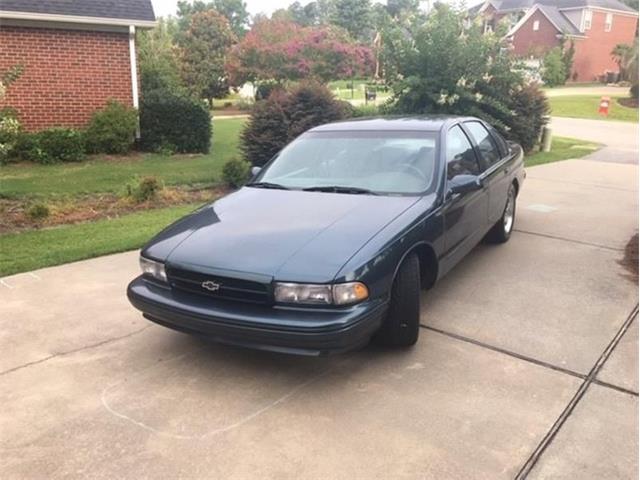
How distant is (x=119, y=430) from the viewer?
2.95 m

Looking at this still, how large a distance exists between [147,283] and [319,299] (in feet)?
4.06

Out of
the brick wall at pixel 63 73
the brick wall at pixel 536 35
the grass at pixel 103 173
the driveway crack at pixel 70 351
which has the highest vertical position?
the brick wall at pixel 536 35

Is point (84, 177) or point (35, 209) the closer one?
→ point (35, 209)

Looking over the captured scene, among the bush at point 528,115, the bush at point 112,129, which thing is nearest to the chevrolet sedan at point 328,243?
the bush at point 112,129

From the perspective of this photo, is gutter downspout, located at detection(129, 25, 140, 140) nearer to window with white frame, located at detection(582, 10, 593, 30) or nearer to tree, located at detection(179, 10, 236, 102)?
tree, located at detection(179, 10, 236, 102)

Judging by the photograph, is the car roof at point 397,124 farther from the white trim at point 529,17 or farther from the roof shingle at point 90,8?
the white trim at point 529,17

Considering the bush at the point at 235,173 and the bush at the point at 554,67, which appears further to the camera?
the bush at the point at 554,67

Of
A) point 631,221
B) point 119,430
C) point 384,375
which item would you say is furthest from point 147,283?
point 631,221

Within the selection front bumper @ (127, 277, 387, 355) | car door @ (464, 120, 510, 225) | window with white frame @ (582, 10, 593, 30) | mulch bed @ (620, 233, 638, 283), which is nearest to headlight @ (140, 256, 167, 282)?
front bumper @ (127, 277, 387, 355)

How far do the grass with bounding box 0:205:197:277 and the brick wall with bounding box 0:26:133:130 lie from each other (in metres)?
5.38

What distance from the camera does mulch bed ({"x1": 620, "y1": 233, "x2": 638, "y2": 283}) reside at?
536 cm

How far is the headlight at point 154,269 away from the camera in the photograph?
11.7ft

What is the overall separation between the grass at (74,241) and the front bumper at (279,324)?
8.99 ft

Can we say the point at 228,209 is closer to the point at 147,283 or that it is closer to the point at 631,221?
the point at 147,283
